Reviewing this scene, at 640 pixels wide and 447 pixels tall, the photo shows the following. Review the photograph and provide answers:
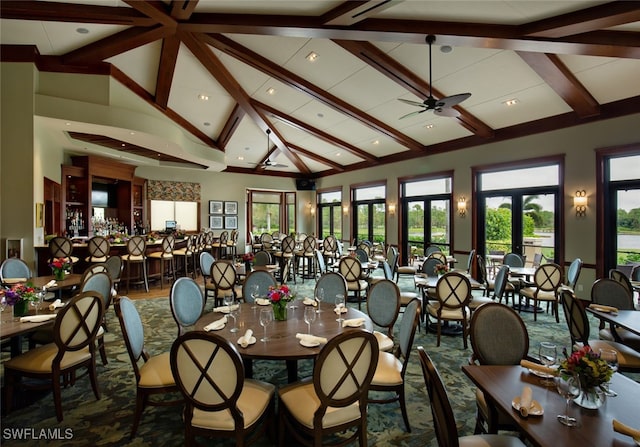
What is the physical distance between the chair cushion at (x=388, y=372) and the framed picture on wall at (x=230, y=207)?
451 inches

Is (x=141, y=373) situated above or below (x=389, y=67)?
below

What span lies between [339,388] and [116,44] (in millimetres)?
6024

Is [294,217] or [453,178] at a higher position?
[453,178]

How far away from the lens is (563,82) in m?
5.25

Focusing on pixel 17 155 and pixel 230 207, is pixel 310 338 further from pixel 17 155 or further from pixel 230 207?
pixel 230 207

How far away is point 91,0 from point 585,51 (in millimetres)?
6569

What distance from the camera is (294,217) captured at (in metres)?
14.7

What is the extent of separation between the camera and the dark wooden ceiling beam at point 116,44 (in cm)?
481

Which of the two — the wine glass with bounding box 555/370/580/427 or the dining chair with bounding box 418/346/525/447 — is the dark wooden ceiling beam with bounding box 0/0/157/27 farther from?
the wine glass with bounding box 555/370/580/427

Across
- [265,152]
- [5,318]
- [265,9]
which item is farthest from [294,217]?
[5,318]

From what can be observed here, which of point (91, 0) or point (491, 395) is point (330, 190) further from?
point (491, 395)

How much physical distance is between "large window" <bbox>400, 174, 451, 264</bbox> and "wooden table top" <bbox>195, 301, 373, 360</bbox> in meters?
6.78

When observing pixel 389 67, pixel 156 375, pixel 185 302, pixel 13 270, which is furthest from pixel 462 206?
pixel 13 270

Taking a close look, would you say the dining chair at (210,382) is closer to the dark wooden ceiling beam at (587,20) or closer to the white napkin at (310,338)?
the white napkin at (310,338)
